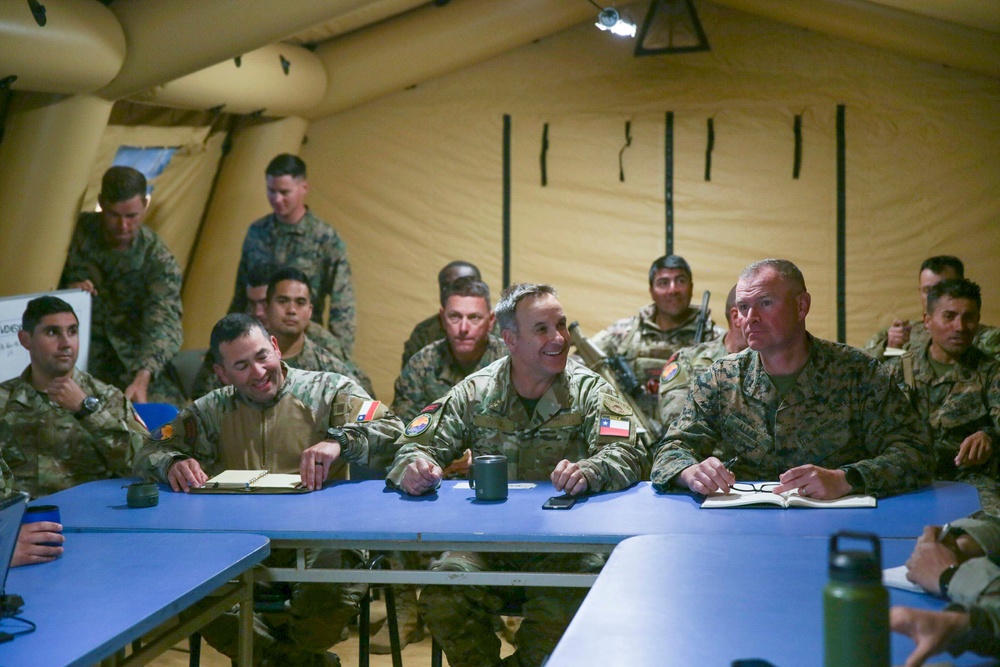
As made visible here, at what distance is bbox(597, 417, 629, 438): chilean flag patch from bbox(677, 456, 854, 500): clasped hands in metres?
0.38

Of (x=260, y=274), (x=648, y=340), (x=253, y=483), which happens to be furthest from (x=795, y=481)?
(x=260, y=274)

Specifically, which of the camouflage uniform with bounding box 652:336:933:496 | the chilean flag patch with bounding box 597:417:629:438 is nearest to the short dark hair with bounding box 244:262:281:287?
the chilean flag patch with bounding box 597:417:629:438

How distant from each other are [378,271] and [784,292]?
14.4 ft

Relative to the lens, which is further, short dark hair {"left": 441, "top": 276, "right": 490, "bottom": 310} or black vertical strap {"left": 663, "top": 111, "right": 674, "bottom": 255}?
black vertical strap {"left": 663, "top": 111, "right": 674, "bottom": 255}

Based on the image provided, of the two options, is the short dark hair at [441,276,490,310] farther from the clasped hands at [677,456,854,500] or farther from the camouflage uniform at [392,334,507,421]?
the clasped hands at [677,456,854,500]

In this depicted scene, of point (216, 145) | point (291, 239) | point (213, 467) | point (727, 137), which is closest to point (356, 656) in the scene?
point (213, 467)

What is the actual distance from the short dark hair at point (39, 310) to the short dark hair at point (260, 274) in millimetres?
1311

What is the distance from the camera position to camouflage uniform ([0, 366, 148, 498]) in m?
4.23

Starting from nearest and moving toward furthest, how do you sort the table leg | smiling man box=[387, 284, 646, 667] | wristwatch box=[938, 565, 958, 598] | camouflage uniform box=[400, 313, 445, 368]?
wristwatch box=[938, 565, 958, 598], the table leg, smiling man box=[387, 284, 646, 667], camouflage uniform box=[400, 313, 445, 368]

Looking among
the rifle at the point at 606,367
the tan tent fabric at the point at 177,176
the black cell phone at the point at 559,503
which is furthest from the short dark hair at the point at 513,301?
the tan tent fabric at the point at 177,176

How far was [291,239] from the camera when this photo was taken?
20.1 ft

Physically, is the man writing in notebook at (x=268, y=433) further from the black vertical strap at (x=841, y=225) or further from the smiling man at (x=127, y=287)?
the black vertical strap at (x=841, y=225)

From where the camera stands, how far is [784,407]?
3422 millimetres

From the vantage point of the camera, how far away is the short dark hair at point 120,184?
5.31m
